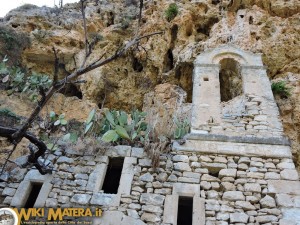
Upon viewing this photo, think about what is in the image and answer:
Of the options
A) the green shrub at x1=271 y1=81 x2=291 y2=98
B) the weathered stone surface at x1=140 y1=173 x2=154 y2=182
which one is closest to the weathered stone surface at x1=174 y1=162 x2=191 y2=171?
the weathered stone surface at x1=140 y1=173 x2=154 y2=182

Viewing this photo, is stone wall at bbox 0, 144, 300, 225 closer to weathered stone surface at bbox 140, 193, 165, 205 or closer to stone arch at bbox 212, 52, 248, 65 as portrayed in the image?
weathered stone surface at bbox 140, 193, 165, 205

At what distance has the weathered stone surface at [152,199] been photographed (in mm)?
4422

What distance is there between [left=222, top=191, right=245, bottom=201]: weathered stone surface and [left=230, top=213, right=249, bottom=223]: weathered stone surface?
25 cm

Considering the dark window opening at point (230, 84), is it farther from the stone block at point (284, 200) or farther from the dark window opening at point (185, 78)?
the stone block at point (284, 200)

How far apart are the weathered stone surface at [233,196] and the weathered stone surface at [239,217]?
0.81ft

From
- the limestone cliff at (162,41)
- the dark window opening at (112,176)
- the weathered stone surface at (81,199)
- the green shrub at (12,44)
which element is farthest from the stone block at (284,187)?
the green shrub at (12,44)

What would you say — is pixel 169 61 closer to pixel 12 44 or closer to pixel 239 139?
pixel 12 44

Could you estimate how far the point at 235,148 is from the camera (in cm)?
503

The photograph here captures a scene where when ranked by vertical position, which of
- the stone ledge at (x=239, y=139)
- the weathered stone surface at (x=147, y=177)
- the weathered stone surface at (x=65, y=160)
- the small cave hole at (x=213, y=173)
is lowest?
the weathered stone surface at (x=147, y=177)

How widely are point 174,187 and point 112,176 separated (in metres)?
1.36

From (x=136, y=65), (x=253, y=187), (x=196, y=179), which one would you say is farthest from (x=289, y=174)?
(x=136, y=65)

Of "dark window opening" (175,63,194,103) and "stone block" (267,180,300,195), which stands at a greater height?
"dark window opening" (175,63,194,103)

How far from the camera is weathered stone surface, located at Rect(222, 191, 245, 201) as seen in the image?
438cm

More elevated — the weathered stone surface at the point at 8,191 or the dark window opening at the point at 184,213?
the dark window opening at the point at 184,213
